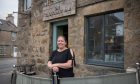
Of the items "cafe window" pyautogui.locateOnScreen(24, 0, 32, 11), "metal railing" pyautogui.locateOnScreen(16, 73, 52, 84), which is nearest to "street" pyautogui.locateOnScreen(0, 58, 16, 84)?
"cafe window" pyautogui.locateOnScreen(24, 0, 32, 11)

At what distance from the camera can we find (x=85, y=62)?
732 centimetres

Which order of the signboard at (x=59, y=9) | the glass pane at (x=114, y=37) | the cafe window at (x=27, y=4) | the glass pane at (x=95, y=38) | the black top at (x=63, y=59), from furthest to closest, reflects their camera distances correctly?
the cafe window at (x=27, y=4)
the signboard at (x=59, y=9)
the glass pane at (x=95, y=38)
the glass pane at (x=114, y=37)
the black top at (x=63, y=59)

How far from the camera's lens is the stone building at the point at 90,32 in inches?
230

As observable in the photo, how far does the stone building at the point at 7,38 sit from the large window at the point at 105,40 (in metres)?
40.6

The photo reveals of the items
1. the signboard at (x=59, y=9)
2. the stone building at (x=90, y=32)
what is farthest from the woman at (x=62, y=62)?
the signboard at (x=59, y=9)

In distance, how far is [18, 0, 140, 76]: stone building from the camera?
585 centimetres

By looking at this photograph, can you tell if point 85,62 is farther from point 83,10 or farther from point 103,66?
point 83,10

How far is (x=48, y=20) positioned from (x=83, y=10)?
2.02 meters

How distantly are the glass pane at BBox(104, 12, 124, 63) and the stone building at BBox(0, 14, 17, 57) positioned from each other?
135ft

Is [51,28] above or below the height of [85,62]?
above

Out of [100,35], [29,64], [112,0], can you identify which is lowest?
[29,64]

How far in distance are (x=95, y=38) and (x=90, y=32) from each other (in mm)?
312

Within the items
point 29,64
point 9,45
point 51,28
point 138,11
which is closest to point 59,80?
point 138,11

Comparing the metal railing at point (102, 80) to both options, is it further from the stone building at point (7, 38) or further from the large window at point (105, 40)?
the stone building at point (7, 38)
